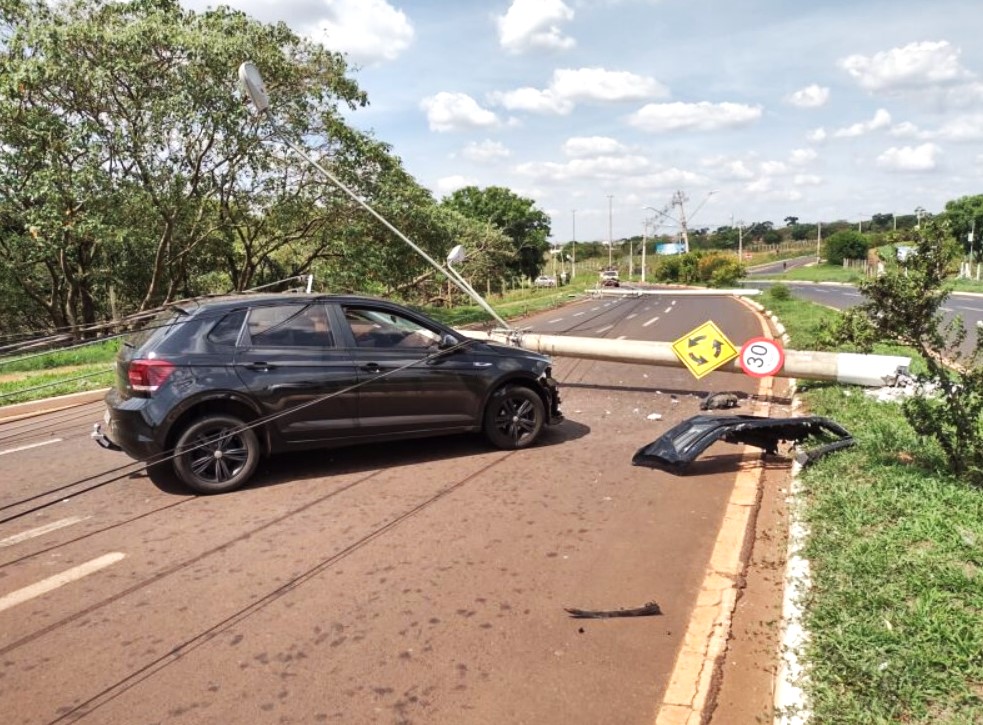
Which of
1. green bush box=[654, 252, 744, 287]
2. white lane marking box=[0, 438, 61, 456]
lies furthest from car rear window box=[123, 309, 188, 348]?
green bush box=[654, 252, 744, 287]

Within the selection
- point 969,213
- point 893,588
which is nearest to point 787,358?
point 893,588

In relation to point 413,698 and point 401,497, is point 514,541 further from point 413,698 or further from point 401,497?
point 413,698

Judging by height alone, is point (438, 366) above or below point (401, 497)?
above

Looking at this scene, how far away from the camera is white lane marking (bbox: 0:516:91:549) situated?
4902 millimetres

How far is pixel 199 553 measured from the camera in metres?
4.58

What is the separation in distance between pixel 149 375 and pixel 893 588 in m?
5.26

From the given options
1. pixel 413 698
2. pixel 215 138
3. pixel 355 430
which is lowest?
pixel 413 698

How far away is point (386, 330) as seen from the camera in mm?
6543

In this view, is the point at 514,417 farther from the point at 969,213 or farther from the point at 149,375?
the point at 969,213

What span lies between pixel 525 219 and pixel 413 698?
57.9 m

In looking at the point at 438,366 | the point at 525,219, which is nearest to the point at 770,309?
the point at 438,366

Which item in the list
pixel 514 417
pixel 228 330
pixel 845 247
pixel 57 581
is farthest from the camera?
pixel 845 247

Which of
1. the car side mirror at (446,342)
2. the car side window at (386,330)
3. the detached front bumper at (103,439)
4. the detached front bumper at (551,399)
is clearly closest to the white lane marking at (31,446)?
the detached front bumper at (103,439)

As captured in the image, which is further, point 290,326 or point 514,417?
point 514,417
